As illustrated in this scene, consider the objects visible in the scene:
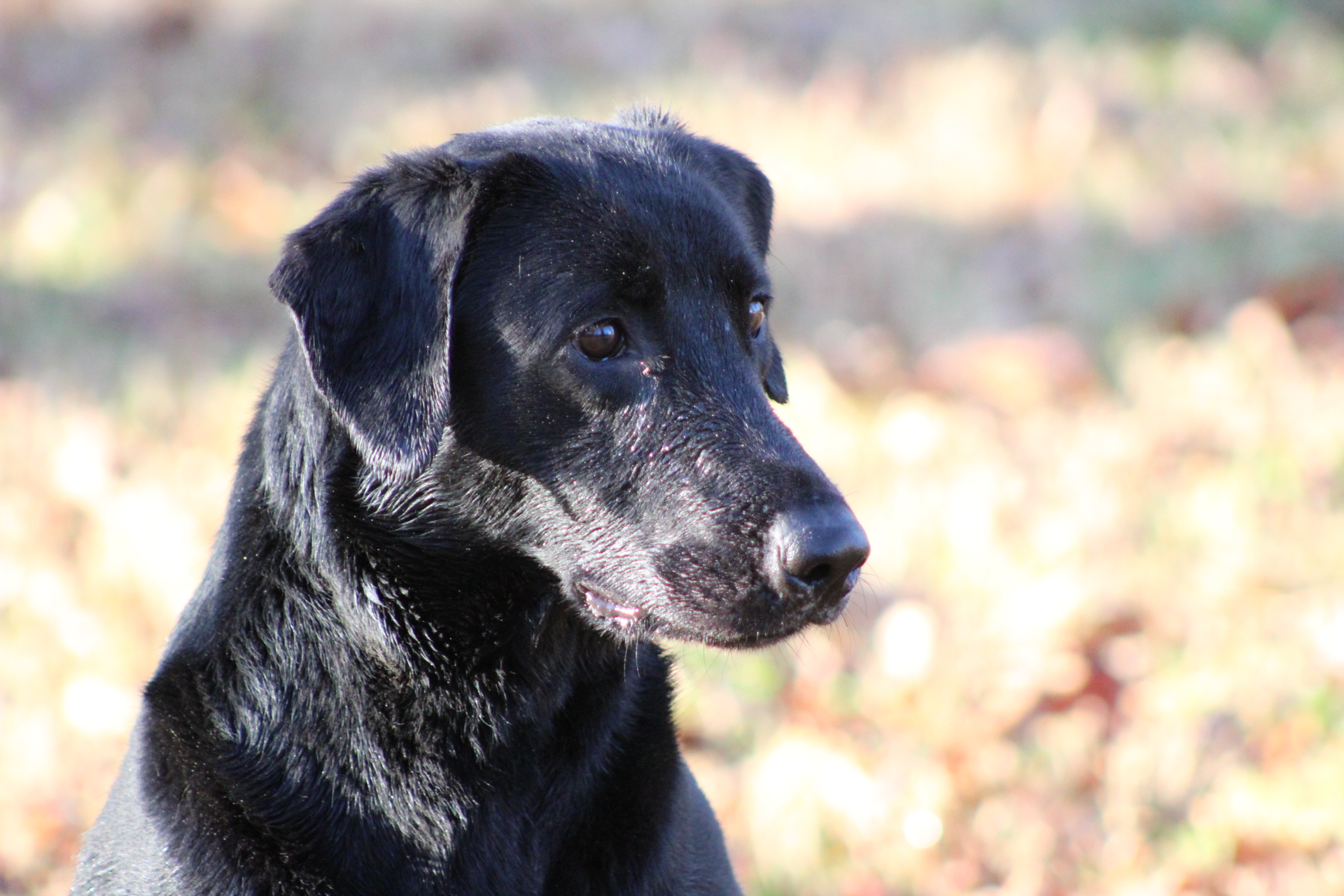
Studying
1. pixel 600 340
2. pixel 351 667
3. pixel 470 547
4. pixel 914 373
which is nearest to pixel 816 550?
pixel 600 340

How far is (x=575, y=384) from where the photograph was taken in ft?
7.91

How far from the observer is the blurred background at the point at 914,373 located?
Answer: 12.5 feet

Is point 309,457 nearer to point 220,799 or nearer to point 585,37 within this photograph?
point 220,799

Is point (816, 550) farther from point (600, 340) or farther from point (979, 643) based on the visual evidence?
point (979, 643)

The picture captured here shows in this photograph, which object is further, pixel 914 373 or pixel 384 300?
pixel 914 373

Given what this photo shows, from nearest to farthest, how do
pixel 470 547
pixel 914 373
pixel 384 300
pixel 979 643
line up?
pixel 384 300 → pixel 470 547 → pixel 979 643 → pixel 914 373

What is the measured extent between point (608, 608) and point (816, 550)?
453 mm

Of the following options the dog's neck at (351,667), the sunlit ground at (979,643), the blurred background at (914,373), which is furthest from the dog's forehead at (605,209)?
the sunlit ground at (979,643)

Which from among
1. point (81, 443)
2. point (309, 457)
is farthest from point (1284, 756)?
point (81, 443)

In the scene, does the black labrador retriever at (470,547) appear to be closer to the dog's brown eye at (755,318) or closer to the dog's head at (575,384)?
the dog's head at (575,384)

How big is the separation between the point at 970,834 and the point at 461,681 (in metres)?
1.86

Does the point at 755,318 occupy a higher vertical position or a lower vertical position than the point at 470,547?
higher

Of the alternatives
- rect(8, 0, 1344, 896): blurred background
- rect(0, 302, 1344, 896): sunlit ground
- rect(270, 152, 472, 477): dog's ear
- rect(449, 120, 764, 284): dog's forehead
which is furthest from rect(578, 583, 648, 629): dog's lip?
rect(0, 302, 1344, 896): sunlit ground

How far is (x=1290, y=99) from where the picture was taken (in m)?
9.90
